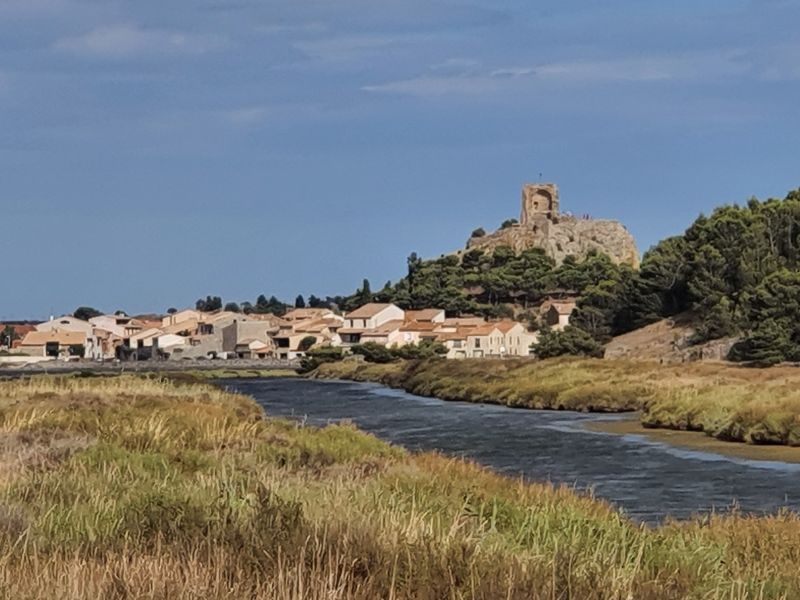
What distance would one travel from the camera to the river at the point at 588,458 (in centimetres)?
2267

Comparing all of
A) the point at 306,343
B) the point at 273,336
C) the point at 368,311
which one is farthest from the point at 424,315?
the point at 273,336

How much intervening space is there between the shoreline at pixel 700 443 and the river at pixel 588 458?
54cm

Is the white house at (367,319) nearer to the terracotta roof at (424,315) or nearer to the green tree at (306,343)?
the terracotta roof at (424,315)

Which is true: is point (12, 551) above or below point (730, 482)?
above

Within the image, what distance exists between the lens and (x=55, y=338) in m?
158

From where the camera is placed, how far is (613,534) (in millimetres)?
11117

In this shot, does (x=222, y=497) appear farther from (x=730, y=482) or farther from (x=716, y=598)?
(x=730, y=482)

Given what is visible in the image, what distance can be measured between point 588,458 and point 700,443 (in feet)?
17.0

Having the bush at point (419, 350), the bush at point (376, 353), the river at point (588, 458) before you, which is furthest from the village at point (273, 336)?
the river at point (588, 458)

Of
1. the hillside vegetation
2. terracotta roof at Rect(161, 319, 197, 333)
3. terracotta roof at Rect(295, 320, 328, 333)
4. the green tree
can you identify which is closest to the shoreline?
the hillside vegetation

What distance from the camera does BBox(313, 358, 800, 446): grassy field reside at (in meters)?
35.9

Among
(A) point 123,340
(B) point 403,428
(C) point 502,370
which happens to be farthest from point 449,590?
(A) point 123,340

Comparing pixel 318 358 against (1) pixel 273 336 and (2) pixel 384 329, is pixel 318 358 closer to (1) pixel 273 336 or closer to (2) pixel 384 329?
(2) pixel 384 329

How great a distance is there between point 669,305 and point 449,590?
302 feet
